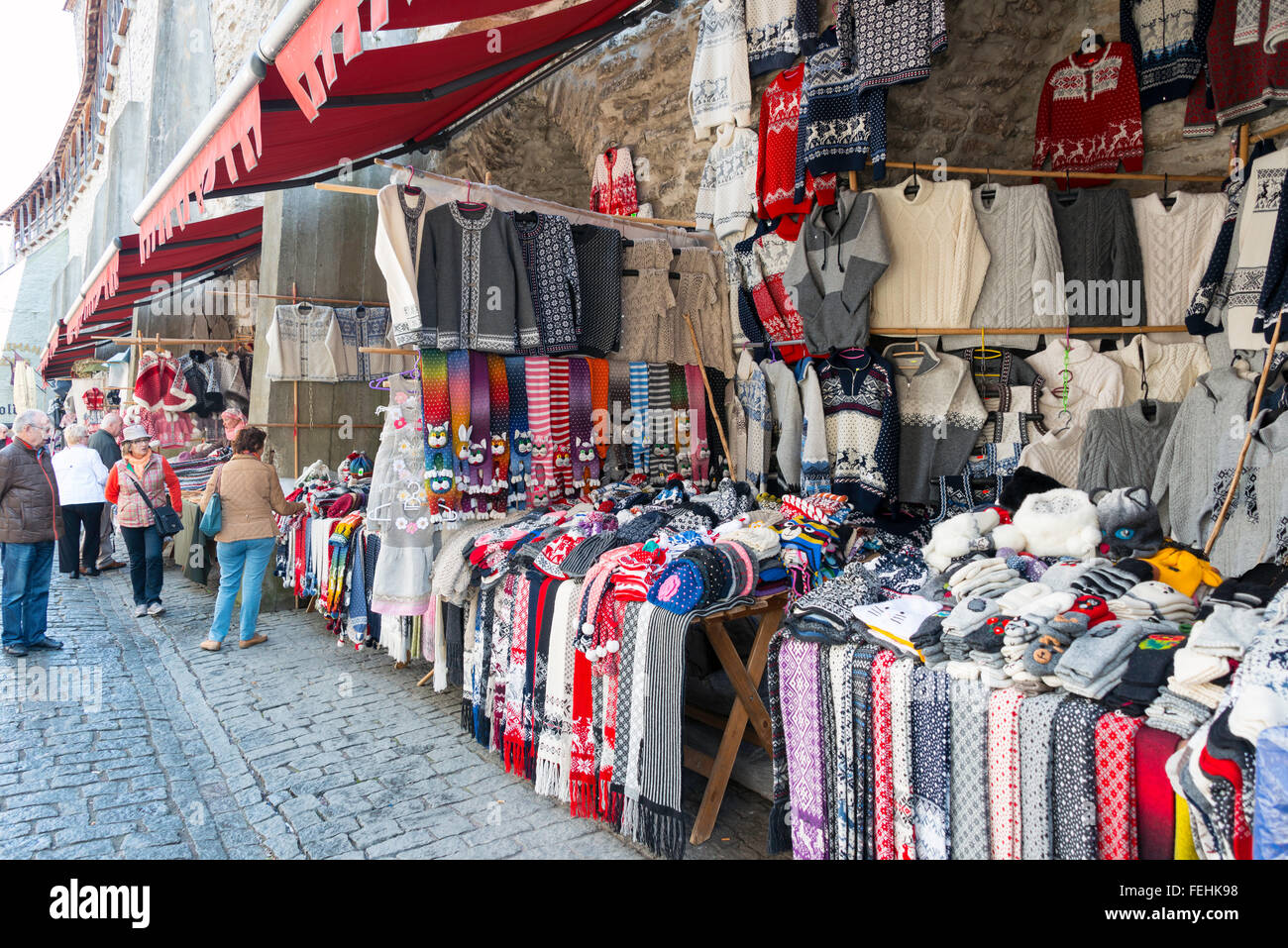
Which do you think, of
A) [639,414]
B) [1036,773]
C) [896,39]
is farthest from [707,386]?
[1036,773]

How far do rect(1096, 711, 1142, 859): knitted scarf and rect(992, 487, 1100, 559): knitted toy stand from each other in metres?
0.92

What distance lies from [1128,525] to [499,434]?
9.22 feet

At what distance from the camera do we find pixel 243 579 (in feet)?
18.1

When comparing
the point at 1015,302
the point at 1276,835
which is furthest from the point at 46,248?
the point at 1276,835

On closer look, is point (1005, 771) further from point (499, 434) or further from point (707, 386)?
point (707, 386)

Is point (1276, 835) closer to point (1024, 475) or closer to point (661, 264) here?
point (1024, 475)

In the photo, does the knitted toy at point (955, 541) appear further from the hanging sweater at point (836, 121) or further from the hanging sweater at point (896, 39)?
the hanging sweater at point (896, 39)

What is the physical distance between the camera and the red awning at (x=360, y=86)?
3.02 m

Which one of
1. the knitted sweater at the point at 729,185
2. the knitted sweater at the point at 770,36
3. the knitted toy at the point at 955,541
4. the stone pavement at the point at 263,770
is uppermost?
the knitted sweater at the point at 770,36

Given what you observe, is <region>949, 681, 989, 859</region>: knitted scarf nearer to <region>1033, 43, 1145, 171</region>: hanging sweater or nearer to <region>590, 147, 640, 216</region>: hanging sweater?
<region>1033, 43, 1145, 171</region>: hanging sweater

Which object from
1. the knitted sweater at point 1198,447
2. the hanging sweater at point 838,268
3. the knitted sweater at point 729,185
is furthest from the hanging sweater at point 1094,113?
the knitted sweater at point 729,185

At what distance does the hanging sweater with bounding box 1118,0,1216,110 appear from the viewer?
4.12 metres

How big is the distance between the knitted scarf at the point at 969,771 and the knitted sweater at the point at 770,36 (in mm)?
3910

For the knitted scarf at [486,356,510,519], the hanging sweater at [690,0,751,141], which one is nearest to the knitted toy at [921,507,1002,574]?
the knitted scarf at [486,356,510,519]
